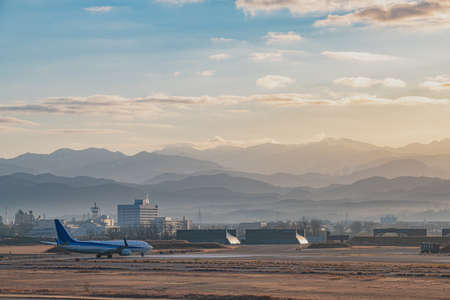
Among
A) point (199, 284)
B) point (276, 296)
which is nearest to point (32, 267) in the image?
point (199, 284)

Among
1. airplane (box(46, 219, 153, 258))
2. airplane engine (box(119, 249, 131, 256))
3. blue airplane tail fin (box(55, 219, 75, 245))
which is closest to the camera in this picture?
blue airplane tail fin (box(55, 219, 75, 245))

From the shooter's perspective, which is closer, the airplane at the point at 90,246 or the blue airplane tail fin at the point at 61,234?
the blue airplane tail fin at the point at 61,234

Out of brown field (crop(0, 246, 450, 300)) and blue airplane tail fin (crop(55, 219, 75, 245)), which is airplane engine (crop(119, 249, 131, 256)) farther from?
brown field (crop(0, 246, 450, 300))

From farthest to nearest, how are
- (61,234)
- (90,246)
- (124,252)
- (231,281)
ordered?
(124,252) < (90,246) < (61,234) < (231,281)

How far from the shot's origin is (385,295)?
2719 inches

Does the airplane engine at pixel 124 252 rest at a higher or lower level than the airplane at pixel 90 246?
lower

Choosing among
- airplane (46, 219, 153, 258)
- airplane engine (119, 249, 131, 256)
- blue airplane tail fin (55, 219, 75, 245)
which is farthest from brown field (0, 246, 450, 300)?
airplane engine (119, 249, 131, 256)

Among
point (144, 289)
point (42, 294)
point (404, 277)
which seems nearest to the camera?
point (42, 294)

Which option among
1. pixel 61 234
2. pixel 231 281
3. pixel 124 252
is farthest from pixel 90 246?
pixel 231 281

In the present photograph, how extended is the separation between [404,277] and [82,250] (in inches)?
2916

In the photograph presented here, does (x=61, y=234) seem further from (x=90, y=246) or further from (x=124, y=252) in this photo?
(x=124, y=252)

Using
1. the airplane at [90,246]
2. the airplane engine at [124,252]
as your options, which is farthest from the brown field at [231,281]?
the airplane engine at [124,252]

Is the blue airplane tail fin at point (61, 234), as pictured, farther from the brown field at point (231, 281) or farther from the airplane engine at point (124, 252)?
the brown field at point (231, 281)

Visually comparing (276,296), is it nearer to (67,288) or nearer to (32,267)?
(67,288)
